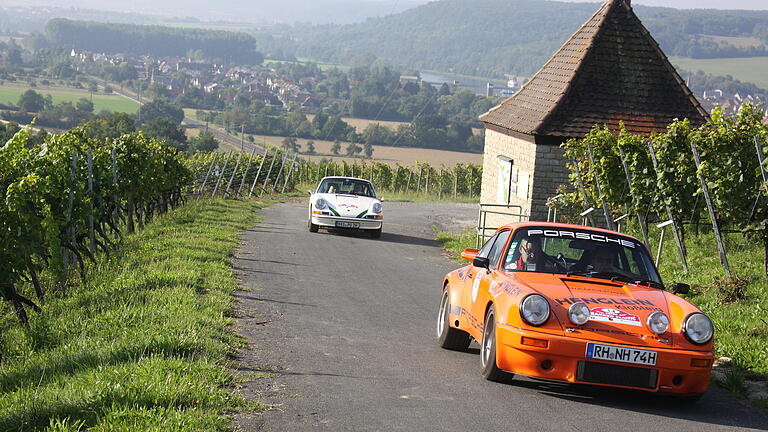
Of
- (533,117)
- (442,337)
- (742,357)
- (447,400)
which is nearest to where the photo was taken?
(447,400)

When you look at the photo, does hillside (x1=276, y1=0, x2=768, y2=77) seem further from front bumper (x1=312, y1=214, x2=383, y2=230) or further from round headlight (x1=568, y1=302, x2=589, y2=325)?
round headlight (x1=568, y1=302, x2=589, y2=325)

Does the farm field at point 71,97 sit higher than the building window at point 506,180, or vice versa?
the building window at point 506,180

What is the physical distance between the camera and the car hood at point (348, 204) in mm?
22891

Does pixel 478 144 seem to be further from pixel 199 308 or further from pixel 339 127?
pixel 199 308

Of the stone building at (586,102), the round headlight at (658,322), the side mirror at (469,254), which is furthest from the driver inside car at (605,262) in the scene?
the stone building at (586,102)

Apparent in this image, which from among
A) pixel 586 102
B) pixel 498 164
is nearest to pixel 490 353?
pixel 586 102

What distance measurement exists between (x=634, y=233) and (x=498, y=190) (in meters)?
→ 7.13

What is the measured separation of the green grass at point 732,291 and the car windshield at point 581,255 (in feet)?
4.83

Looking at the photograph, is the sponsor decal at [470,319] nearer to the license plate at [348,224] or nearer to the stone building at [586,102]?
the license plate at [348,224]

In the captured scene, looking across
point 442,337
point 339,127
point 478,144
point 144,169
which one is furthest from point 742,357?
point 339,127

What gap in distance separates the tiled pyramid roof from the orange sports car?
15428 mm

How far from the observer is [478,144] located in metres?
84.9

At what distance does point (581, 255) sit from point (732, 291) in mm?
4266

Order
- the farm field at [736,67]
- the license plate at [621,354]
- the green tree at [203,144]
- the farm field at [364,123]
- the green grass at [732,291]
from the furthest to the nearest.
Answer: the farm field at [364,123] → the farm field at [736,67] → the green tree at [203,144] → the green grass at [732,291] → the license plate at [621,354]
